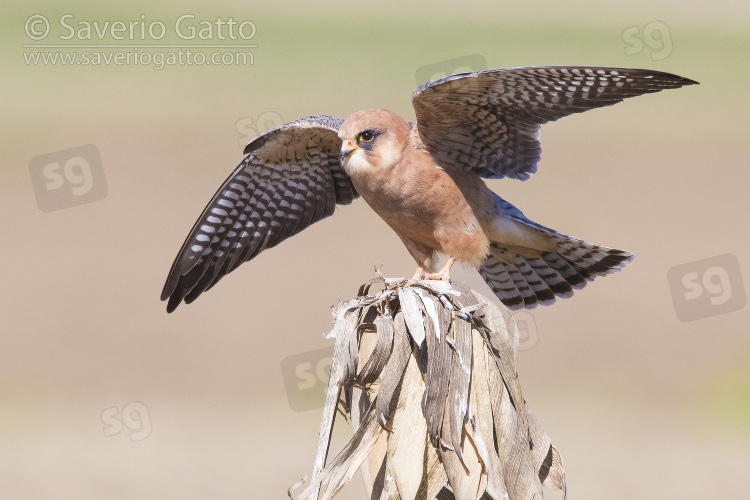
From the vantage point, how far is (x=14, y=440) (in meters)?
8.69

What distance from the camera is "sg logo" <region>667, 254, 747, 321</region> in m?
9.89

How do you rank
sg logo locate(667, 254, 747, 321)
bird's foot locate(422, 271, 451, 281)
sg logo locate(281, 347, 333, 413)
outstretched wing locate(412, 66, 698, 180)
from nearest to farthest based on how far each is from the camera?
outstretched wing locate(412, 66, 698, 180), bird's foot locate(422, 271, 451, 281), sg logo locate(281, 347, 333, 413), sg logo locate(667, 254, 747, 321)

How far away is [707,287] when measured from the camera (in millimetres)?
10109

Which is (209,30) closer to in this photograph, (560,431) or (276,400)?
(276,400)

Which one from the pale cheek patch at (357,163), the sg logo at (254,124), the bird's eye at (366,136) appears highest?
the sg logo at (254,124)

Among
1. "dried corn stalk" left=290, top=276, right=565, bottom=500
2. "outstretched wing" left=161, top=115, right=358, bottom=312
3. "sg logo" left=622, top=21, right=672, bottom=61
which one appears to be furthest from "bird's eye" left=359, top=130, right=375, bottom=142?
"sg logo" left=622, top=21, right=672, bottom=61

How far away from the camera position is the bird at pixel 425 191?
4543 millimetres

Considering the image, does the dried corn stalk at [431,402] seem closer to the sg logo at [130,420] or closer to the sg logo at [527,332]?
the sg logo at [527,332]

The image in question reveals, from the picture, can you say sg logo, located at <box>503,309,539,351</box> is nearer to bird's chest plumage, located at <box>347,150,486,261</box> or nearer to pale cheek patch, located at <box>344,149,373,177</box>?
bird's chest plumage, located at <box>347,150,486,261</box>

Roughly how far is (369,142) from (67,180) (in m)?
8.45

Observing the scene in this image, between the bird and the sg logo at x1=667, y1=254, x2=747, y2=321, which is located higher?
the bird

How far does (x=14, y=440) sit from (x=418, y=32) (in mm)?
15437

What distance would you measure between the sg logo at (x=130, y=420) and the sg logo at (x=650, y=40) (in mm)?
11191

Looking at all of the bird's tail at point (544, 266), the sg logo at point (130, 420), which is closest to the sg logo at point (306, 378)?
the sg logo at point (130, 420)
